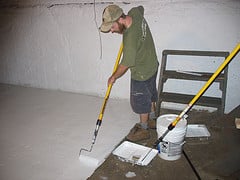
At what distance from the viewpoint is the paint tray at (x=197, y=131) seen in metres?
2.09

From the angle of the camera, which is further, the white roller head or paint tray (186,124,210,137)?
paint tray (186,124,210,137)

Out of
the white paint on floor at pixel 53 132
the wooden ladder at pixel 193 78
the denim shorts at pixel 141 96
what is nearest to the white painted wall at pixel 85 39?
the wooden ladder at pixel 193 78

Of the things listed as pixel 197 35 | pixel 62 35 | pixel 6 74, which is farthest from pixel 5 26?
pixel 197 35

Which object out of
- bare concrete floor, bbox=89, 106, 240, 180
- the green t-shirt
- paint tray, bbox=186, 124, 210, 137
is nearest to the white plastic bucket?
bare concrete floor, bbox=89, 106, 240, 180

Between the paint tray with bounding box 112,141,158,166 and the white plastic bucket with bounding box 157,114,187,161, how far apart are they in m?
0.09

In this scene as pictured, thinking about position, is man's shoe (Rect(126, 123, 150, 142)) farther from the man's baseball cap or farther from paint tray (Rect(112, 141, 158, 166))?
the man's baseball cap

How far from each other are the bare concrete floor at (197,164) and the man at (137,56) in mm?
255

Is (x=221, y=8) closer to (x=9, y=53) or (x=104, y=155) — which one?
(x=104, y=155)

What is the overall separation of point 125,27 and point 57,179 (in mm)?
1301

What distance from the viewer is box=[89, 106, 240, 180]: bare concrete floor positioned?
5.21 ft

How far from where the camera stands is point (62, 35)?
307 cm

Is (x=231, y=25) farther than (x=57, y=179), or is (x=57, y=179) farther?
(x=231, y=25)

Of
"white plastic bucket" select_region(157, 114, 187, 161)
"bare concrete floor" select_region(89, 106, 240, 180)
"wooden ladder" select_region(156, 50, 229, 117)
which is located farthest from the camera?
"wooden ladder" select_region(156, 50, 229, 117)

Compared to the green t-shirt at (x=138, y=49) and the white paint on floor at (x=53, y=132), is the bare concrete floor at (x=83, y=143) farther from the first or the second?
the green t-shirt at (x=138, y=49)
